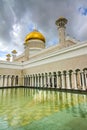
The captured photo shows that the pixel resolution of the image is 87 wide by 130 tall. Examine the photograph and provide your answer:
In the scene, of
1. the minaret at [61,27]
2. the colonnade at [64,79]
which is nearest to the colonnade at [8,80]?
the colonnade at [64,79]

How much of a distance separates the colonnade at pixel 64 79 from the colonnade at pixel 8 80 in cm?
320

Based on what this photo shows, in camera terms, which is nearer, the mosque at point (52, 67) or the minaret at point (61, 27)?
the mosque at point (52, 67)

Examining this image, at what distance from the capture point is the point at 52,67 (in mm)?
11820

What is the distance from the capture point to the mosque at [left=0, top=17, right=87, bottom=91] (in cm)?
958

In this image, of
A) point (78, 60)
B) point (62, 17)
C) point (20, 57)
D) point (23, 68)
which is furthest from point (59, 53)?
point (20, 57)

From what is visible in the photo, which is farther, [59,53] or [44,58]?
[44,58]

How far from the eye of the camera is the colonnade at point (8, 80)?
14.9m

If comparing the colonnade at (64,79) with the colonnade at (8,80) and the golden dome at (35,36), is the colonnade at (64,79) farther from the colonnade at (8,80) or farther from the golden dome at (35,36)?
the golden dome at (35,36)

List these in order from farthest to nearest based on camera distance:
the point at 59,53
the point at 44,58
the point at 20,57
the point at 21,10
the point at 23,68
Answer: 1. the point at 20,57
2. the point at 23,68
3. the point at 44,58
4. the point at 59,53
5. the point at 21,10

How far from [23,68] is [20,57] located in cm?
658

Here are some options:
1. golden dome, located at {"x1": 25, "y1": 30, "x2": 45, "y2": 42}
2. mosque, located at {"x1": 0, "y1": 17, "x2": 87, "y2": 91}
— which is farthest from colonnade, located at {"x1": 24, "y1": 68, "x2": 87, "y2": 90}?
golden dome, located at {"x1": 25, "y1": 30, "x2": 45, "y2": 42}

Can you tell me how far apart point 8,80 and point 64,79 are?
26.0ft

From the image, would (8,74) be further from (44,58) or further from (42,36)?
(42,36)

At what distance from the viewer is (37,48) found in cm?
1977
